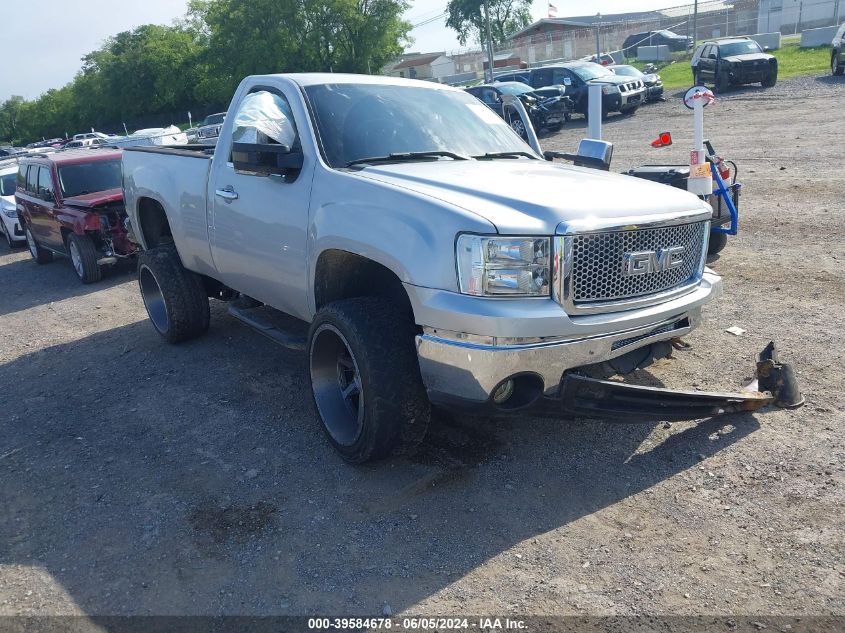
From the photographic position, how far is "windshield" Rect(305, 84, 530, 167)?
4.60 meters

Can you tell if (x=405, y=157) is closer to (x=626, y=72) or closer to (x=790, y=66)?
(x=626, y=72)

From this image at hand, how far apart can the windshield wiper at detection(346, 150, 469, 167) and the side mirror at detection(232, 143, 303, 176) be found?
327 millimetres

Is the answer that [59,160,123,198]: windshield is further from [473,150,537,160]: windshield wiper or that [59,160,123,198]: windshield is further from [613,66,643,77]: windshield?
[613,66,643,77]: windshield

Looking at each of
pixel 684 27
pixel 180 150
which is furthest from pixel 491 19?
pixel 180 150

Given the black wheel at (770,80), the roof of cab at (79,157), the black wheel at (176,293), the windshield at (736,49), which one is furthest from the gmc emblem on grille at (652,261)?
the windshield at (736,49)

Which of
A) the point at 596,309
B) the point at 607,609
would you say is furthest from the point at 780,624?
the point at 596,309

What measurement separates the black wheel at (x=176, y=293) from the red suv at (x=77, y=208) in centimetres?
351

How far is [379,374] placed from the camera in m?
3.75

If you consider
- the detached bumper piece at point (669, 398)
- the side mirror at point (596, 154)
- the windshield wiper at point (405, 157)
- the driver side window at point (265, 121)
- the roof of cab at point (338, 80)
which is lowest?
the detached bumper piece at point (669, 398)

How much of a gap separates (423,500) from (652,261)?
5.53ft

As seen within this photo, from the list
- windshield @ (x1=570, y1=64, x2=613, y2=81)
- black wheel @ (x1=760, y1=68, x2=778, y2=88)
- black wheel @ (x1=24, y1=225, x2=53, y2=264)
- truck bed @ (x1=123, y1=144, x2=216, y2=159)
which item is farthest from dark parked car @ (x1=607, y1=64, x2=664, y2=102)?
truck bed @ (x1=123, y1=144, x2=216, y2=159)

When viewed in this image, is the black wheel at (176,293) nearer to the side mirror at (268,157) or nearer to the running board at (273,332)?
the running board at (273,332)

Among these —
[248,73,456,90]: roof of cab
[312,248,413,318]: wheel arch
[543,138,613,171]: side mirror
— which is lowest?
[312,248,413,318]: wheel arch

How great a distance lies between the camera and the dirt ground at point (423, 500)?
3.20 meters
